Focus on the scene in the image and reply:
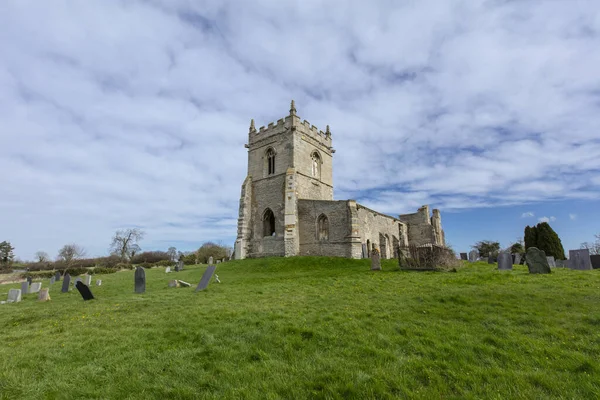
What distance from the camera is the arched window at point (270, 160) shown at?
981 inches

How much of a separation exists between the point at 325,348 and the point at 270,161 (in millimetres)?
21617

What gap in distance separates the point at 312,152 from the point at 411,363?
22.7 meters

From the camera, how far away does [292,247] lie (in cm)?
2112

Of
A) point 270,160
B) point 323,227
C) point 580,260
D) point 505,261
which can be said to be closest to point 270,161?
point 270,160

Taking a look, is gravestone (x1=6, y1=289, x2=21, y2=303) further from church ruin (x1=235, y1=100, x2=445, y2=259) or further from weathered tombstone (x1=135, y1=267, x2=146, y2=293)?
church ruin (x1=235, y1=100, x2=445, y2=259)

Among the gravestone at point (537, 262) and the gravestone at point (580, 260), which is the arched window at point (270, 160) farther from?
the gravestone at point (580, 260)

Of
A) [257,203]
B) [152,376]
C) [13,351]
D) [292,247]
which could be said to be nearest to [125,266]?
[257,203]

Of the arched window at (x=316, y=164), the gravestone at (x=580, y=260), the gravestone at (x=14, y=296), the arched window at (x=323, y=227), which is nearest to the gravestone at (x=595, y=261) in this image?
the gravestone at (x=580, y=260)

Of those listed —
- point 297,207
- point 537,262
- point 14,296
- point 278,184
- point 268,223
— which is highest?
point 278,184

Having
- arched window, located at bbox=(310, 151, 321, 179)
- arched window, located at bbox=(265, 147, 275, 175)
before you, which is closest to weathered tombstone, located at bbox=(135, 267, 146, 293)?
arched window, located at bbox=(265, 147, 275, 175)

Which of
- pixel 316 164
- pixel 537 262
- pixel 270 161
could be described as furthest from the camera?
pixel 316 164

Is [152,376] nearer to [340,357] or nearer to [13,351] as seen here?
[340,357]

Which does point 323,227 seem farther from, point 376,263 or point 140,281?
point 140,281

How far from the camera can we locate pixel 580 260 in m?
13.6
